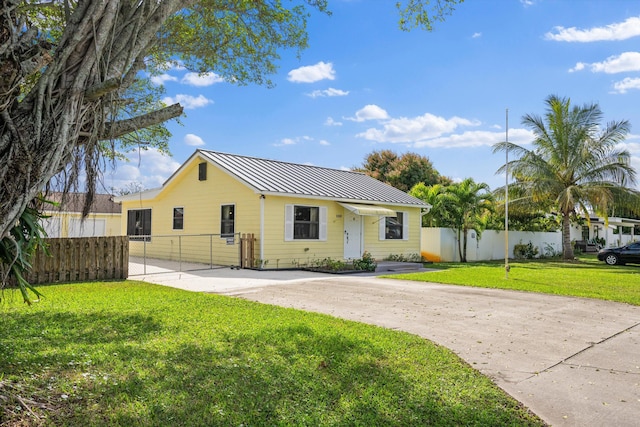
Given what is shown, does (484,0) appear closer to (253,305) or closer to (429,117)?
(253,305)

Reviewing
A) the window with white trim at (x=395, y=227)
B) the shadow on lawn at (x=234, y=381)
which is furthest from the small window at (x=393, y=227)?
the shadow on lawn at (x=234, y=381)

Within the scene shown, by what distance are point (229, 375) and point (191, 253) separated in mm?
14607

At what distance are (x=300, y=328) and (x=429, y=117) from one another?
70.8ft

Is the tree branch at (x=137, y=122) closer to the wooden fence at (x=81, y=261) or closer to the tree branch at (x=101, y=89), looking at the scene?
the tree branch at (x=101, y=89)

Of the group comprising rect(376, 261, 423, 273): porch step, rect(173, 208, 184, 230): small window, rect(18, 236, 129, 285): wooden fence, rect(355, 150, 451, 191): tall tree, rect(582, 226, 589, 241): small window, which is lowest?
→ rect(376, 261, 423, 273): porch step

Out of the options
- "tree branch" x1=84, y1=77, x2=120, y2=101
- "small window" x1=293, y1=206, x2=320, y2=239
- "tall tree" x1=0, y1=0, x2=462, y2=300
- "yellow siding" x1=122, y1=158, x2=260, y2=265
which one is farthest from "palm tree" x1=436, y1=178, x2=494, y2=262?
"tree branch" x1=84, y1=77, x2=120, y2=101

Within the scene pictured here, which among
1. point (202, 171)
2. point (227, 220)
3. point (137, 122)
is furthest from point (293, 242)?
point (137, 122)

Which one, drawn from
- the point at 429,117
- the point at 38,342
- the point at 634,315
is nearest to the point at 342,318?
the point at 38,342

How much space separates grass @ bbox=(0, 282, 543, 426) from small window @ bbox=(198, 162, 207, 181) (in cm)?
1146

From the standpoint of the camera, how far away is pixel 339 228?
58.4ft

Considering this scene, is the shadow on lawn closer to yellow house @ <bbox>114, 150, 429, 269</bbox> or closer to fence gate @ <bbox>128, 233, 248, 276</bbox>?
fence gate @ <bbox>128, 233, 248, 276</bbox>

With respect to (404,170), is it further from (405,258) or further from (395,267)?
(395,267)

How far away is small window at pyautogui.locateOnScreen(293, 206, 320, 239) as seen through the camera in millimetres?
16484

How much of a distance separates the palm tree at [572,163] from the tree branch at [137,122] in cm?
2275
